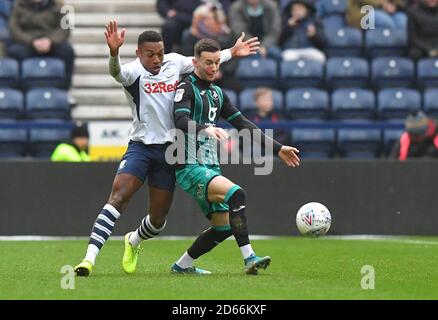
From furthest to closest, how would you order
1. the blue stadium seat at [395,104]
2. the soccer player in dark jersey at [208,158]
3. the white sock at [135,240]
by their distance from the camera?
the blue stadium seat at [395,104], the white sock at [135,240], the soccer player in dark jersey at [208,158]

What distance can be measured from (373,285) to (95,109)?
1161 cm

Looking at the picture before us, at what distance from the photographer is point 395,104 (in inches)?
779

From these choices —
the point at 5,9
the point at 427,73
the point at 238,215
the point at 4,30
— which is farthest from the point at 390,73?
the point at 238,215

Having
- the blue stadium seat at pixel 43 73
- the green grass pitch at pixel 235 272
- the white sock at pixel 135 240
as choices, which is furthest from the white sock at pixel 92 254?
the blue stadium seat at pixel 43 73

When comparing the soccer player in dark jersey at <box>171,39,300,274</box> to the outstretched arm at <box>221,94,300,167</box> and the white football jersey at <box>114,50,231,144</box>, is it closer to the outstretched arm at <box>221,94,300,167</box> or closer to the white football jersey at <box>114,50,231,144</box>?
the outstretched arm at <box>221,94,300,167</box>

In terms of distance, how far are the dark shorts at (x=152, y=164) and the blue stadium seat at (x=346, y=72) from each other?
9365 millimetres

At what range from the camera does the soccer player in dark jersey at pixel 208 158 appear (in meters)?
10.7

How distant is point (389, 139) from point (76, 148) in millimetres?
5084

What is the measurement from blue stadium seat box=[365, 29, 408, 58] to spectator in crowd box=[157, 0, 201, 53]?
3.13 m

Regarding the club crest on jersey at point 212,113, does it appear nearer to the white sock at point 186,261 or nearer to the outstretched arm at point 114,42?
the outstretched arm at point 114,42

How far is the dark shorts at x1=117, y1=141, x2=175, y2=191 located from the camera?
36.7ft
